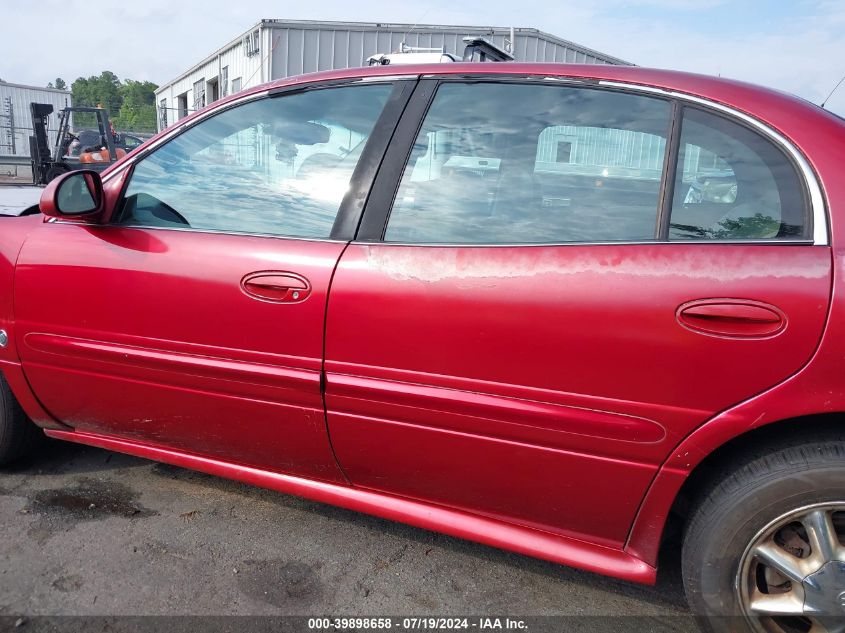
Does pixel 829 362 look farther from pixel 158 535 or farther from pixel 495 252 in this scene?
pixel 158 535

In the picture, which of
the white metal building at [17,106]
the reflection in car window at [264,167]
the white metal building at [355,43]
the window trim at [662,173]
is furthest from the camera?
the white metal building at [17,106]

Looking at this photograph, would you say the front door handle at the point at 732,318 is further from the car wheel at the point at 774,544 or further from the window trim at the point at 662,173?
the car wheel at the point at 774,544

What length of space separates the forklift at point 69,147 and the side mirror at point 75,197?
9341 millimetres

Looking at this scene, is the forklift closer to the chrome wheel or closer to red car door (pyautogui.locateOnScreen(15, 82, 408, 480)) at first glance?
red car door (pyautogui.locateOnScreen(15, 82, 408, 480))

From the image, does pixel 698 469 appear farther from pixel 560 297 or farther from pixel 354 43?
pixel 354 43

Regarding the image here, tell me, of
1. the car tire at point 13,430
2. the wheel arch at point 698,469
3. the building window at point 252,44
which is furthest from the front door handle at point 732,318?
the building window at point 252,44

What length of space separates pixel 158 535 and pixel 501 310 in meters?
1.54

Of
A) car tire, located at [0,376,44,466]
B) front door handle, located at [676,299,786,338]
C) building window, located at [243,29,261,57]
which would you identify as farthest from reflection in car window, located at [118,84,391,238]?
building window, located at [243,29,261,57]

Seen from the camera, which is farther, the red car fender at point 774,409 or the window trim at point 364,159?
the window trim at point 364,159

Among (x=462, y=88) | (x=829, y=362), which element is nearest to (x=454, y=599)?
(x=829, y=362)

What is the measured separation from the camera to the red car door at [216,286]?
76.7 inches

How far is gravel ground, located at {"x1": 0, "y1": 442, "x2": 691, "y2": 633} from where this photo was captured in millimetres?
1937

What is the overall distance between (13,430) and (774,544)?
278 centimetres

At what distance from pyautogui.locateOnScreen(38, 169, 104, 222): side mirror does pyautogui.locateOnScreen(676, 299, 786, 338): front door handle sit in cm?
195
